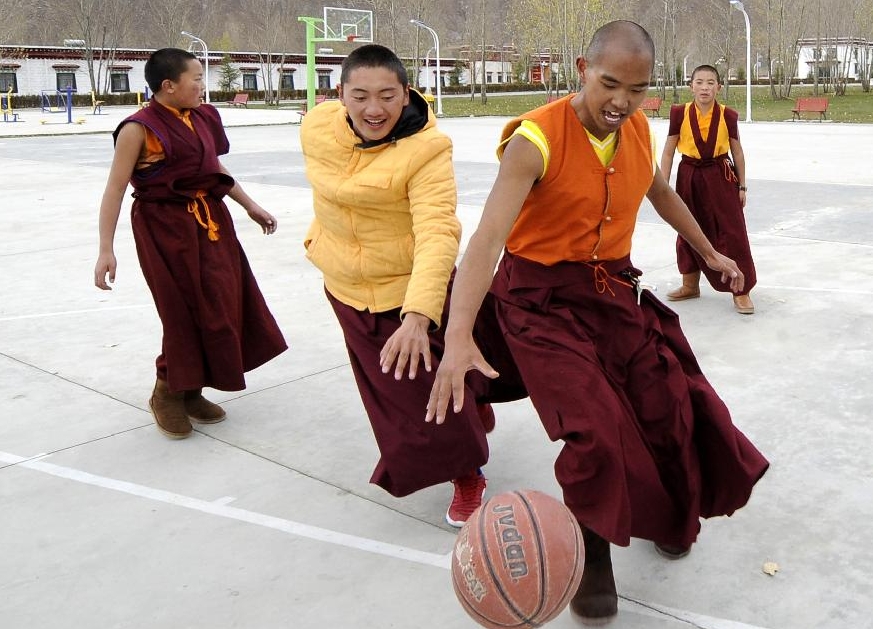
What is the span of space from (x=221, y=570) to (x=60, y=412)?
83.6 inches

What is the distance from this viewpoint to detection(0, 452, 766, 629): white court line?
9.74ft

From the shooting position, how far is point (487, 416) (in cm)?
449

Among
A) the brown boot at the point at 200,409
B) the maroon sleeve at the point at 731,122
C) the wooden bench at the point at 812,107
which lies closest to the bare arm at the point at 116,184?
the brown boot at the point at 200,409

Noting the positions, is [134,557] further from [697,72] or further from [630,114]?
[697,72]

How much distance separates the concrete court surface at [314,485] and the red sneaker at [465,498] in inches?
2.8

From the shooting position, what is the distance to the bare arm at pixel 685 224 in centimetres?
344

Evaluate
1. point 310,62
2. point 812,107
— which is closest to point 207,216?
point 310,62

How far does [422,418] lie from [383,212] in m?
0.76

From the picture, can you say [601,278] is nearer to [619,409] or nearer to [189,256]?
[619,409]

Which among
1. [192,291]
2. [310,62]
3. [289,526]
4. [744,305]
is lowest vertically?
[289,526]

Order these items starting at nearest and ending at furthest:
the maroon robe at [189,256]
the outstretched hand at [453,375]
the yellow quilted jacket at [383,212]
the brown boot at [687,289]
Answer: the outstretched hand at [453,375] → the yellow quilted jacket at [383,212] → the maroon robe at [189,256] → the brown boot at [687,289]

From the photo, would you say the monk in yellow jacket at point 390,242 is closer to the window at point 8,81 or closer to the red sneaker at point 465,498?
the red sneaker at point 465,498

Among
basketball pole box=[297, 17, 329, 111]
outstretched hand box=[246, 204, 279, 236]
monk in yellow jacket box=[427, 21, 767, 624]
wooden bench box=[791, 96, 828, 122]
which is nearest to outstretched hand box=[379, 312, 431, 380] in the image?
monk in yellow jacket box=[427, 21, 767, 624]

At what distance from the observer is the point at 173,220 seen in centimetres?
451
